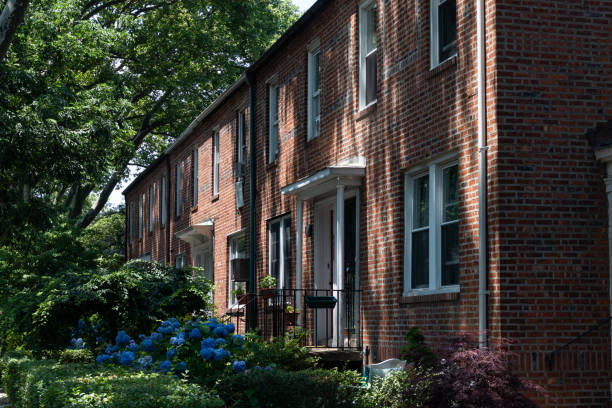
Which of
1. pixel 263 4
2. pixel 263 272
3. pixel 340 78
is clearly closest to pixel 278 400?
pixel 340 78

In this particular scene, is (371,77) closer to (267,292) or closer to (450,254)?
(450,254)

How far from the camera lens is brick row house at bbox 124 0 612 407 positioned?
987 cm

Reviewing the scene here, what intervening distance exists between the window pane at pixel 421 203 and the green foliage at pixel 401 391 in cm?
308

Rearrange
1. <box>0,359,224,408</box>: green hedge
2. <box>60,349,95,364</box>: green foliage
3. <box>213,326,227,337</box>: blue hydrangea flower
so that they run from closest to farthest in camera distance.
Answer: <box>0,359,224,408</box>: green hedge
<box>213,326,227,337</box>: blue hydrangea flower
<box>60,349,95,364</box>: green foliage

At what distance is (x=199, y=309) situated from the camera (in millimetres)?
15281

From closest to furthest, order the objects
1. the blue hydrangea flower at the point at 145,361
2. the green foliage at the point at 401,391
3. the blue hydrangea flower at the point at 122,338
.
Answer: the green foliage at the point at 401,391 < the blue hydrangea flower at the point at 145,361 < the blue hydrangea flower at the point at 122,338

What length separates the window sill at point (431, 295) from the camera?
1082cm

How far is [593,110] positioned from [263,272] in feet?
35.6

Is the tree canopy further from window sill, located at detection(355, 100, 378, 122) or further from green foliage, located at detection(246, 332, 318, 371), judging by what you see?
green foliage, located at detection(246, 332, 318, 371)

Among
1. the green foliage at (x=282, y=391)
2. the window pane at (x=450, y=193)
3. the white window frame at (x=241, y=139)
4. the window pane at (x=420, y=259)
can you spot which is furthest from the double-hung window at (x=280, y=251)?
the green foliage at (x=282, y=391)

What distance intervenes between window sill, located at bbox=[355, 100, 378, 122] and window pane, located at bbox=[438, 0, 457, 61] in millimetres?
2084

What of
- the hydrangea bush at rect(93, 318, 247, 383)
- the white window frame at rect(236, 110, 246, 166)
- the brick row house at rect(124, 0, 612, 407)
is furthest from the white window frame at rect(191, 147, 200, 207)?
the hydrangea bush at rect(93, 318, 247, 383)

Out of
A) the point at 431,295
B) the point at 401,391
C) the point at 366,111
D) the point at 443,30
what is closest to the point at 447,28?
the point at 443,30

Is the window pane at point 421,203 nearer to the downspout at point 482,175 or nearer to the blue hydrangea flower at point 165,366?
the downspout at point 482,175
